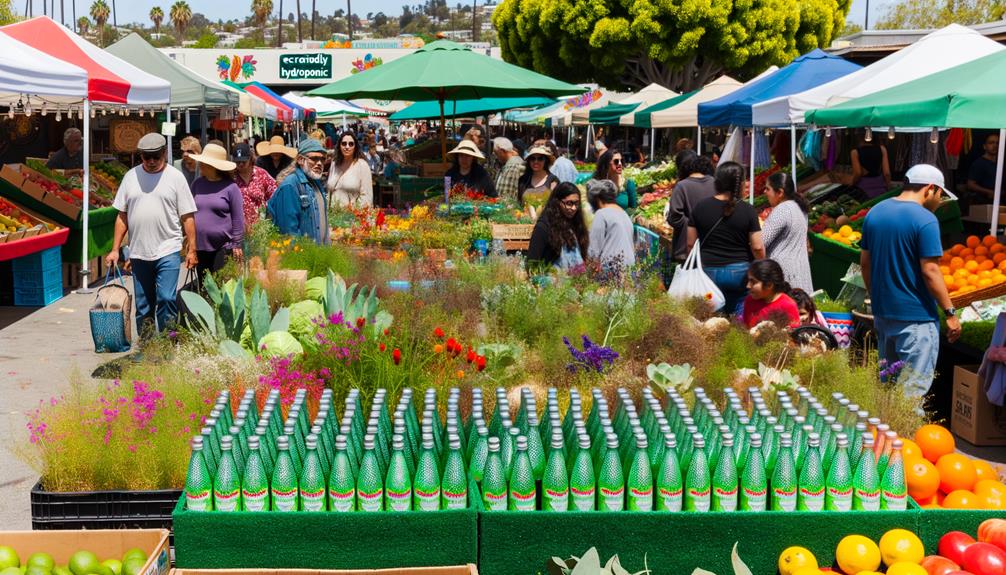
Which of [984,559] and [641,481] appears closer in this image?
[984,559]

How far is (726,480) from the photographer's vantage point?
336 cm

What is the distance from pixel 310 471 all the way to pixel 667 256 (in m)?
9.55

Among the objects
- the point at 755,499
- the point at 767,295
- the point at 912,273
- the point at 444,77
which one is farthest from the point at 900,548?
the point at 444,77

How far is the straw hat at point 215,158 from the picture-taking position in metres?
8.55

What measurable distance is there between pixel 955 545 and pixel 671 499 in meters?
0.89

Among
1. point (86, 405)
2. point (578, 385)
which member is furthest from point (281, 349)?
point (578, 385)

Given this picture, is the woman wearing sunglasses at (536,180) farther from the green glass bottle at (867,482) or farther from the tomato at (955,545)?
the tomato at (955,545)

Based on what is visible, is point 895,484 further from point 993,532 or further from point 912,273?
point 912,273

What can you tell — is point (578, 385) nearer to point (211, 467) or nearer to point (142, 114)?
point (211, 467)

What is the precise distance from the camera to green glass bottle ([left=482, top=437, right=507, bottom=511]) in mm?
3363

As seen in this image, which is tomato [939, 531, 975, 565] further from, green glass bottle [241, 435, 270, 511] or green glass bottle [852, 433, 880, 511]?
green glass bottle [241, 435, 270, 511]

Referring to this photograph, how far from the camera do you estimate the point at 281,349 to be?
5809 mm

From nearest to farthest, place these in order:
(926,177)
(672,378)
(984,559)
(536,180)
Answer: (984,559) < (672,378) < (926,177) < (536,180)

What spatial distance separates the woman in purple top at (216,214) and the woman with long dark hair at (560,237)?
8.02 ft
